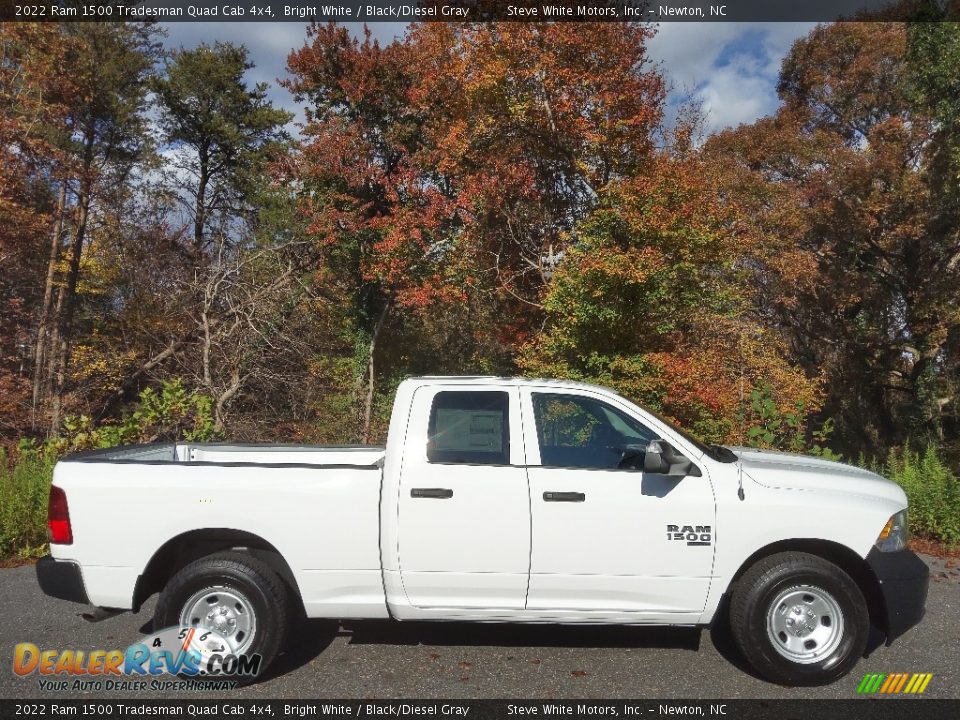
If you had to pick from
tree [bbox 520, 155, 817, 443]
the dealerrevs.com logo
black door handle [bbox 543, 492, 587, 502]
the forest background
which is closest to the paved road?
the dealerrevs.com logo

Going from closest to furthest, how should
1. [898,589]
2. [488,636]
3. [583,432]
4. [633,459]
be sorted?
1. [898,589]
2. [633,459]
3. [583,432]
4. [488,636]

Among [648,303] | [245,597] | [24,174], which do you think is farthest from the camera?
[24,174]

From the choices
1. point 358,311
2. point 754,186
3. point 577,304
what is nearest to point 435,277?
point 358,311

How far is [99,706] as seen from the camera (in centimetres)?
396

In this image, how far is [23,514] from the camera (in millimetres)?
7051

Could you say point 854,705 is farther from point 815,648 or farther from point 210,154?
point 210,154

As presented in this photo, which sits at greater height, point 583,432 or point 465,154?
point 465,154

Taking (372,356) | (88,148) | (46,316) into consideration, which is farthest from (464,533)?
(88,148)

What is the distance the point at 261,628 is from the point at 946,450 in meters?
20.5

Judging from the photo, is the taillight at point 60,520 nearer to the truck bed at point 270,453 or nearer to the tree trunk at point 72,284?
the truck bed at point 270,453

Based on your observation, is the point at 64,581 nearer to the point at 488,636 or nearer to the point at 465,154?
the point at 488,636

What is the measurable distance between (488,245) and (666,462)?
14.4 m

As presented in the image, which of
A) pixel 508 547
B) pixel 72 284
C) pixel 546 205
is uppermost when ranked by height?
pixel 546 205

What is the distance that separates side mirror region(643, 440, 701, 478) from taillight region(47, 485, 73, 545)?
347cm
